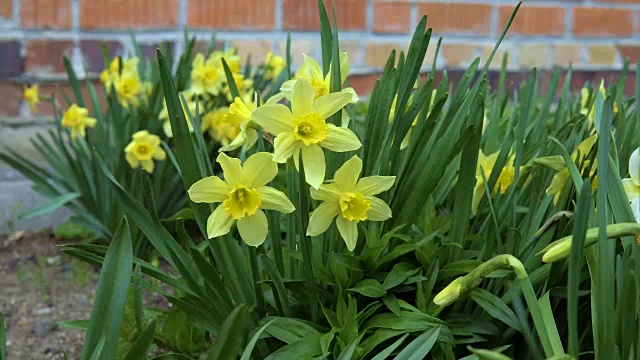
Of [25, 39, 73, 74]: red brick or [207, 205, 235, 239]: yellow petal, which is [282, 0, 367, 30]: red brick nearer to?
[25, 39, 73, 74]: red brick

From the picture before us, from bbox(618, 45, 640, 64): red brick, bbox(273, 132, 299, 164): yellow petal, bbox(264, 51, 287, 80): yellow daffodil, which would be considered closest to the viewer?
bbox(273, 132, 299, 164): yellow petal

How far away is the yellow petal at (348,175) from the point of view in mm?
724

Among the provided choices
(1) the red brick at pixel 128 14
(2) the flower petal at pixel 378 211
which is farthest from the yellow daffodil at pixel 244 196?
(1) the red brick at pixel 128 14

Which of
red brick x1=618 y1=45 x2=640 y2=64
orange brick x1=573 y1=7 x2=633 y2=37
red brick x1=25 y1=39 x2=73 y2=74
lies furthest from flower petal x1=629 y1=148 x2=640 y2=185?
red brick x1=618 y1=45 x2=640 y2=64

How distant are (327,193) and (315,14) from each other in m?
1.59

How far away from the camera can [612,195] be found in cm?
71

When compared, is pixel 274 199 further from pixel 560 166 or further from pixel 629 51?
pixel 629 51

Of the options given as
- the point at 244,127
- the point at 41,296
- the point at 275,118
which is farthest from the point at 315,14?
the point at 275,118

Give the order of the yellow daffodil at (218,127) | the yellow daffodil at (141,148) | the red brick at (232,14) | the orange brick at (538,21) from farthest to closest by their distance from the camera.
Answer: the orange brick at (538,21) < the red brick at (232,14) < the yellow daffodil at (218,127) < the yellow daffodil at (141,148)

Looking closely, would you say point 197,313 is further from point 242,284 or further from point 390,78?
point 390,78

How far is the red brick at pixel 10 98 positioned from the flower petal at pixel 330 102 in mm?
1573

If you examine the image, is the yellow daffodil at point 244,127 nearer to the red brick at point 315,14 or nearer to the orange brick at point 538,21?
the red brick at point 315,14

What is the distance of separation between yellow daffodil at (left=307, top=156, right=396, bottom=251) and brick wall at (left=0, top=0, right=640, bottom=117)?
53.4 inches

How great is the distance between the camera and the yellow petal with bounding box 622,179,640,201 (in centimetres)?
73
